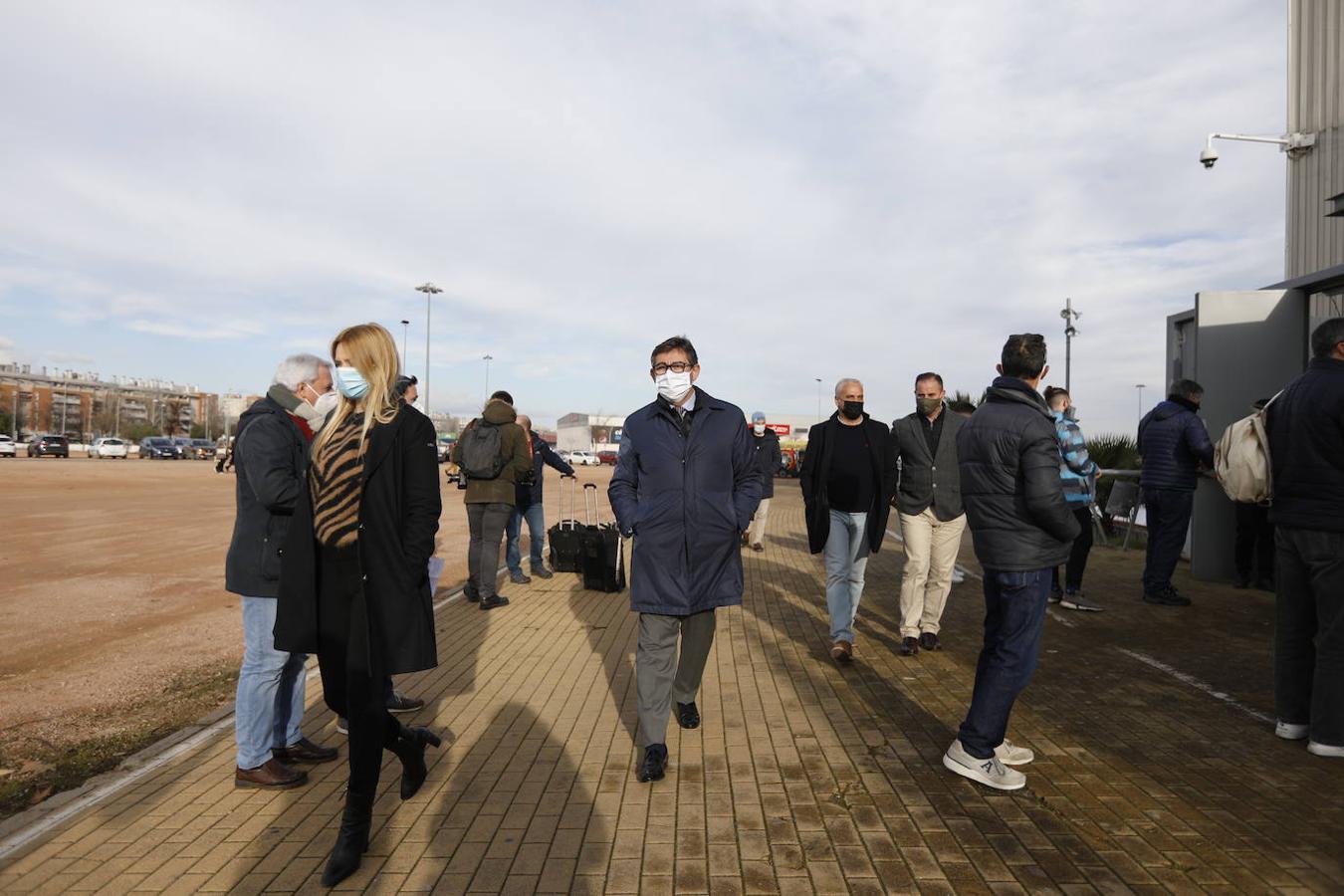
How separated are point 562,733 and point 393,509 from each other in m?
1.91

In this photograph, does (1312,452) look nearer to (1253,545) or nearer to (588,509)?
(1253,545)

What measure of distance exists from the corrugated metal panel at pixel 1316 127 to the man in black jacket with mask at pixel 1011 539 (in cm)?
1137

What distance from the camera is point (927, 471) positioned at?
5.95 metres

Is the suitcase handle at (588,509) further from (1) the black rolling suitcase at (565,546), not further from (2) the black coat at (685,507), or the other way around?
(2) the black coat at (685,507)

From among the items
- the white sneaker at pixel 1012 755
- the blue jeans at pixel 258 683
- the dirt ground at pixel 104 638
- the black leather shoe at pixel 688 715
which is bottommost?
the dirt ground at pixel 104 638

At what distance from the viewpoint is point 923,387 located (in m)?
6.00

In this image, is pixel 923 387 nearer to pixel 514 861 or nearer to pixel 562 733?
pixel 562 733

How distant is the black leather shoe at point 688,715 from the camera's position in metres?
4.51

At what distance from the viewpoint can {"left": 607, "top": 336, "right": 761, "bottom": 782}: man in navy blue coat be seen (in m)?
3.92

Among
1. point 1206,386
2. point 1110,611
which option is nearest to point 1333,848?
point 1110,611

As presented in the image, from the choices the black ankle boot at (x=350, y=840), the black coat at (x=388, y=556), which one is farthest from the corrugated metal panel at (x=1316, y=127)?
the black ankle boot at (x=350, y=840)

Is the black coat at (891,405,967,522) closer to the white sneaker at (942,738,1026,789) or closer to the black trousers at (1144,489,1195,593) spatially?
the white sneaker at (942,738,1026,789)

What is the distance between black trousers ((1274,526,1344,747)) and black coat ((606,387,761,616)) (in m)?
2.75

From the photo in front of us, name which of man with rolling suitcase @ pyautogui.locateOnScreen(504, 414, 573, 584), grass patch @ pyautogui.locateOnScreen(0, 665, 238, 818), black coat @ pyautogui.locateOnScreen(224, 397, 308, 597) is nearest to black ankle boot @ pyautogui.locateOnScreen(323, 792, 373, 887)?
black coat @ pyautogui.locateOnScreen(224, 397, 308, 597)
